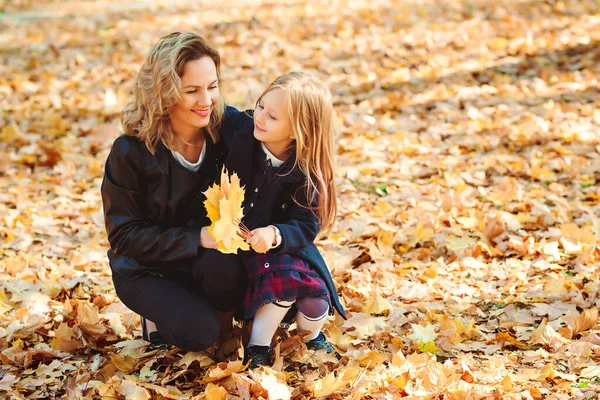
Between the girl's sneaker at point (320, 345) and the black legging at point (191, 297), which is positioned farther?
the girl's sneaker at point (320, 345)

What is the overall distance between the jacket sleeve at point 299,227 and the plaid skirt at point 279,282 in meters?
0.06

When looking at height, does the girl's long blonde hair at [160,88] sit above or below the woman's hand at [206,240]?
above

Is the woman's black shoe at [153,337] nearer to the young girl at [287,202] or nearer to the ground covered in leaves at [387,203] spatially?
the ground covered in leaves at [387,203]

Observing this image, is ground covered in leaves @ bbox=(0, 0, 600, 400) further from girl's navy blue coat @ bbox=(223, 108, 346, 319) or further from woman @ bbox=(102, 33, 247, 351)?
girl's navy blue coat @ bbox=(223, 108, 346, 319)

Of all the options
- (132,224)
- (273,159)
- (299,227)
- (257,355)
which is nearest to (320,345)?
(257,355)

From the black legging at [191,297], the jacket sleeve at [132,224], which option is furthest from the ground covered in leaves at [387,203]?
the jacket sleeve at [132,224]

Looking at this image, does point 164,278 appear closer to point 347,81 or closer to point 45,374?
point 45,374

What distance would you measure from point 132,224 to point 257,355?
2.24ft

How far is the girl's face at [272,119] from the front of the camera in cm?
262

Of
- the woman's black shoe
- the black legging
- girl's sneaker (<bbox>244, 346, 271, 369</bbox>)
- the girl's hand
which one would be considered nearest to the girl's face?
the girl's hand

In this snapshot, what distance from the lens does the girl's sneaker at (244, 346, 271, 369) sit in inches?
104

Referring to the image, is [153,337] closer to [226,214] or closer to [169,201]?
[169,201]

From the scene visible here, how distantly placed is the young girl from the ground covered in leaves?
0.19 meters

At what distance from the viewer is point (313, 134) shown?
268 cm
